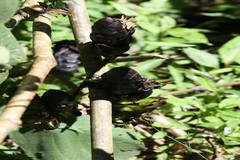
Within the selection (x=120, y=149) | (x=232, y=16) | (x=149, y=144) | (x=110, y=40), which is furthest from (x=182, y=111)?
(x=232, y=16)

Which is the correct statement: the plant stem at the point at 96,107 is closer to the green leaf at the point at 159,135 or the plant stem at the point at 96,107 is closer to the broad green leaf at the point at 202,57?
the green leaf at the point at 159,135

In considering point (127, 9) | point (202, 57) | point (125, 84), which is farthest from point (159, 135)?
point (127, 9)

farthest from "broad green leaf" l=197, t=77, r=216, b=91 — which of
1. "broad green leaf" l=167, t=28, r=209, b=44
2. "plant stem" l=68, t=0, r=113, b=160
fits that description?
"plant stem" l=68, t=0, r=113, b=160

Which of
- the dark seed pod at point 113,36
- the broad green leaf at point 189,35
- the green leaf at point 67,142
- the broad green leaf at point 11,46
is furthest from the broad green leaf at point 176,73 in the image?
the broad green leaf at point 11,46

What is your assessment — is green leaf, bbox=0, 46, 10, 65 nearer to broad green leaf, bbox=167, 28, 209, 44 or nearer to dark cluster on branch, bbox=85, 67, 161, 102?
dark cluster on branch, bbox=85, 67, 161, 102

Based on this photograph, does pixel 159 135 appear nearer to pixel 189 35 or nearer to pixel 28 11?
pixel 28 11
